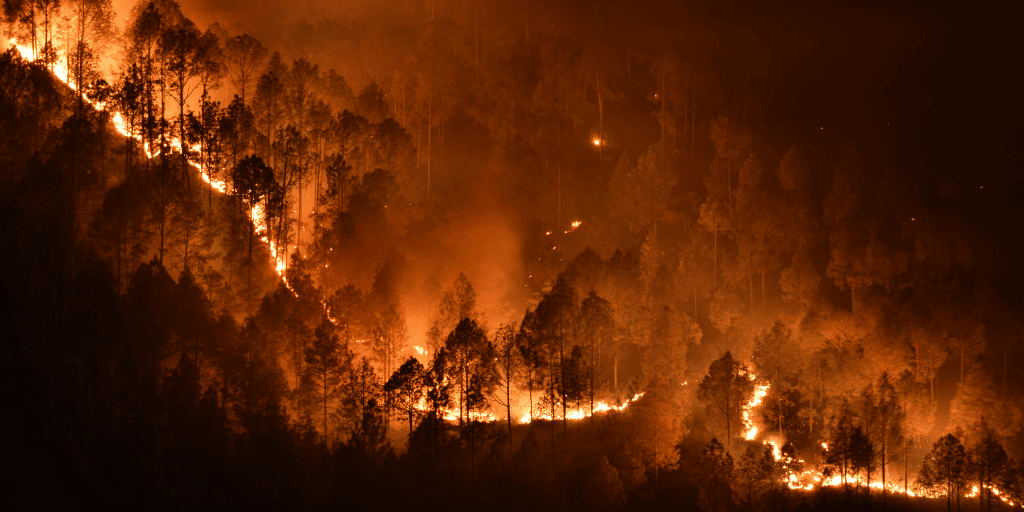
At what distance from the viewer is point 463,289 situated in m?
53.4

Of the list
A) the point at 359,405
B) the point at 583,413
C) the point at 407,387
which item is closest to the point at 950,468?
the point at 583,413

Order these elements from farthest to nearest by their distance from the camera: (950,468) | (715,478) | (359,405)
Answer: (950,468), (715,478), (359,405)

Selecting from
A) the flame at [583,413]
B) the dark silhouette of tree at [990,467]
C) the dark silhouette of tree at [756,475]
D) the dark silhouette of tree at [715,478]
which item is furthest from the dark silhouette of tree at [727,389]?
the dark silhouette of tree at [990,467]

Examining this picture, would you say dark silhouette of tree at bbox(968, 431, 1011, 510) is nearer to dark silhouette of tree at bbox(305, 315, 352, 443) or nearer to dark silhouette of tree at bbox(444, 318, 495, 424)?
dark silhouette of tree at bbox(444, 318, 495, 424)

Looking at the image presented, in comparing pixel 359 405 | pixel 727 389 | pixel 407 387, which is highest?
pixel 407 387

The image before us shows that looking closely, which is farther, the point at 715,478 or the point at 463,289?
the point at 463,289

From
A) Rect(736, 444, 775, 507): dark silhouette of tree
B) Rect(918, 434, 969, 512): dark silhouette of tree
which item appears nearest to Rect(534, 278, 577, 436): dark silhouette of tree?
Rect(736, 444, 775, 507): dark silhouette of tree

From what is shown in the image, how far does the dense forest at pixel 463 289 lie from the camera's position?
39.7m

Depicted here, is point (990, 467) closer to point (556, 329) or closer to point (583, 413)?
point (583, 413)

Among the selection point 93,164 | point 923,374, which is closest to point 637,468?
point 923,374

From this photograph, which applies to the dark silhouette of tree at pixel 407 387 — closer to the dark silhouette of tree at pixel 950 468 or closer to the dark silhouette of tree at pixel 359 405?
the dark silhouette of tree at pixel 359 405

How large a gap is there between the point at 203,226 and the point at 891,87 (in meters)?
76.0

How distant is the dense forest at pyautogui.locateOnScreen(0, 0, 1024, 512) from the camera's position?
130 feet

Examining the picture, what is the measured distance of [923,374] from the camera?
61219mm
